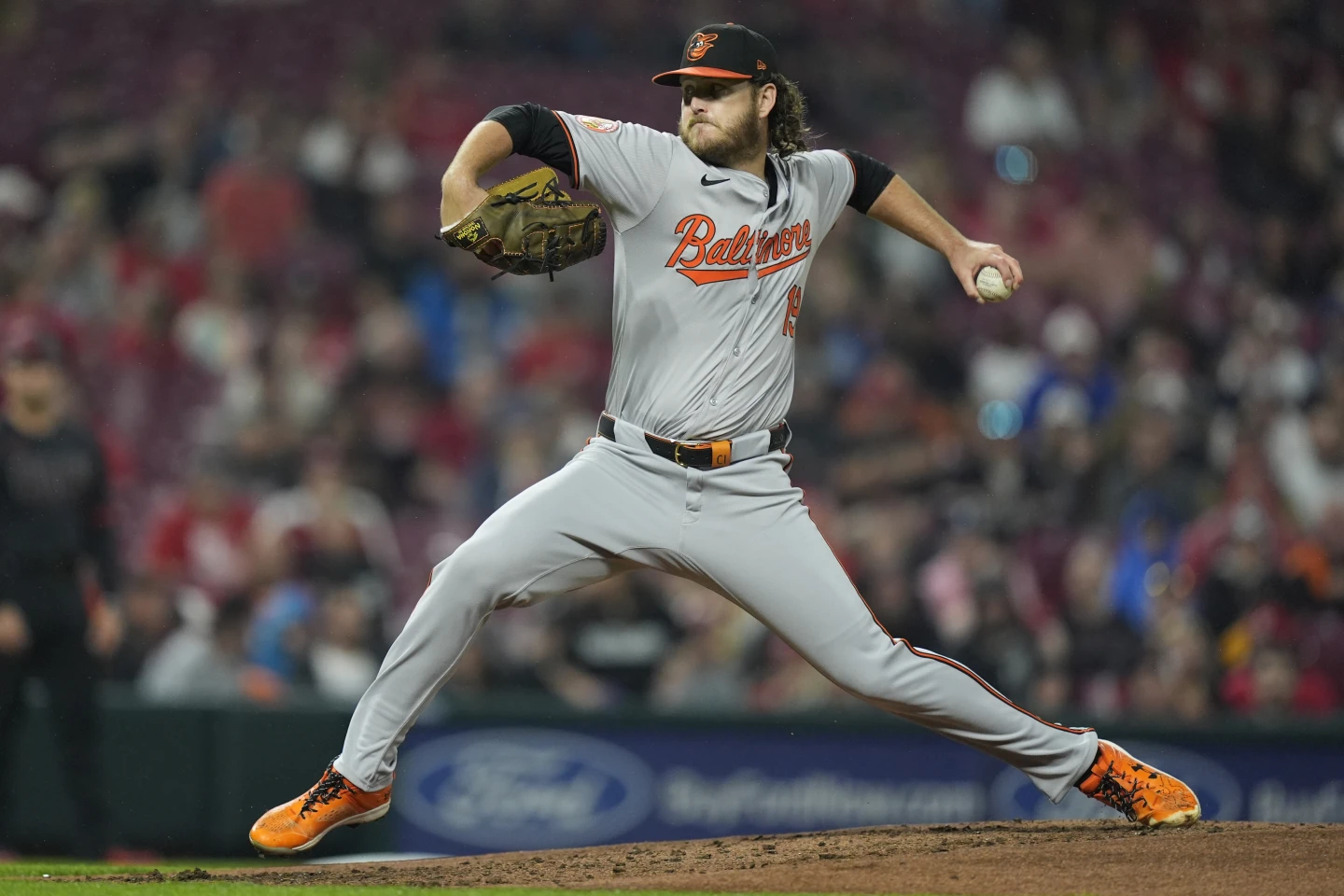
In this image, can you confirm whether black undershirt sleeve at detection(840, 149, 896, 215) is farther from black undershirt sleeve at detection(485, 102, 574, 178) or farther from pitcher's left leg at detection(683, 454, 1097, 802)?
black undershirt sleeve at detection(485, 102, 574, 178)

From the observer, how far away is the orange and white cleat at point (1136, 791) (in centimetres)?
432

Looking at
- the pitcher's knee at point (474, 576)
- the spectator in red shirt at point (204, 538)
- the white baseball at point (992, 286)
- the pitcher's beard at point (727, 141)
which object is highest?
the pitcher's beard at point (727, 141)

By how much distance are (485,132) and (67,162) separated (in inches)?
291

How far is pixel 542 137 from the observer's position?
3.82m

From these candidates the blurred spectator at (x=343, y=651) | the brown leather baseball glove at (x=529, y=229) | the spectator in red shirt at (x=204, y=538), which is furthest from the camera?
the spectator in red shirt at (x=204, y=538)

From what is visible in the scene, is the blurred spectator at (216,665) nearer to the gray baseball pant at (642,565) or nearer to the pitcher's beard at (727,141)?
the gray baseball pant at (642,565)

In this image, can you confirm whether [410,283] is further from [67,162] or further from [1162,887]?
[1162,887]

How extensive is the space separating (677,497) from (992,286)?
1.01 metres

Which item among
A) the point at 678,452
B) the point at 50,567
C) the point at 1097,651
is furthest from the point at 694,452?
the point at 1097,651

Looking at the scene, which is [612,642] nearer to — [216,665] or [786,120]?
[216,665]

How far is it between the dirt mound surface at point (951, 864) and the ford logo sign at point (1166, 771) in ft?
7.86

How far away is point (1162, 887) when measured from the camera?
12.3 feet

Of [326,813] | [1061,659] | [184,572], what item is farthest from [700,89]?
[184,572]

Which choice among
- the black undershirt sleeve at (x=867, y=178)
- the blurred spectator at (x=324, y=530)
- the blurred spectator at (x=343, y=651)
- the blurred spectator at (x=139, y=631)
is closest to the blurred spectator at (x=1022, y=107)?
the blurred spectator at (x=324, y=530)
